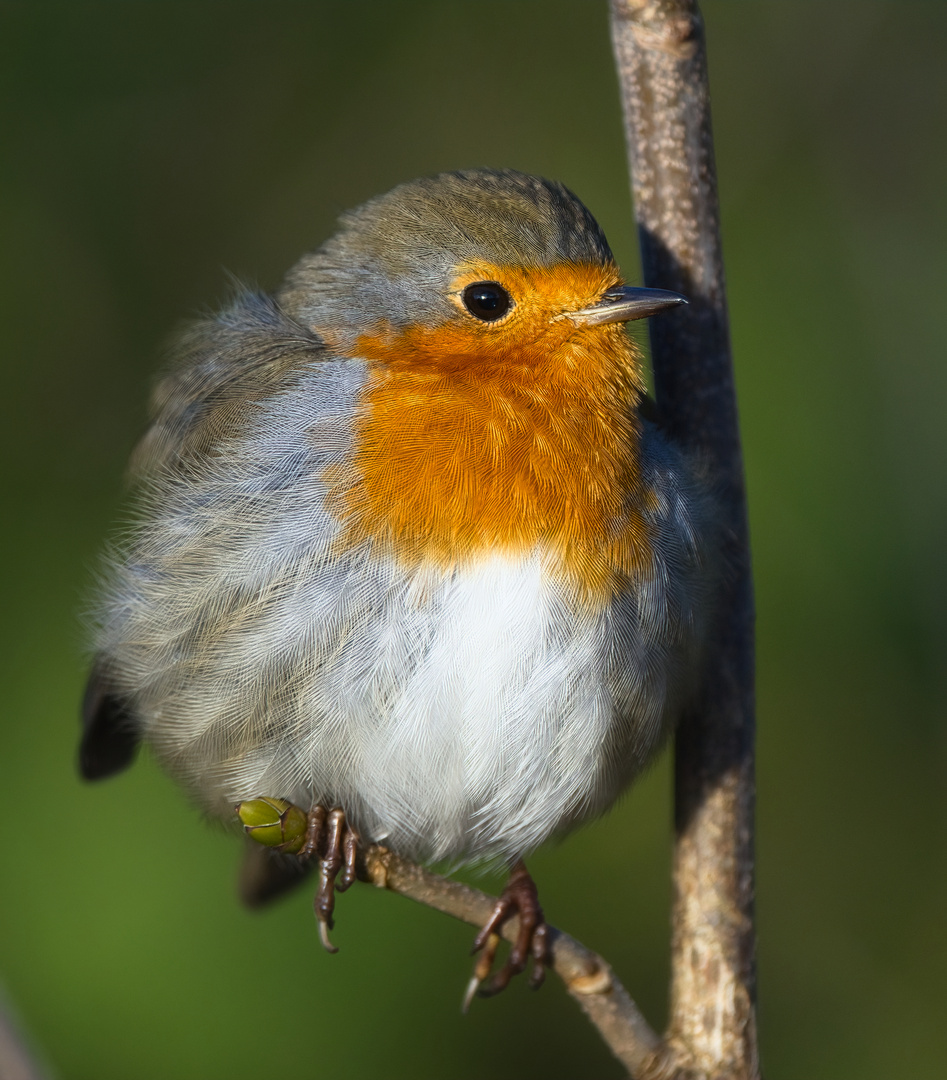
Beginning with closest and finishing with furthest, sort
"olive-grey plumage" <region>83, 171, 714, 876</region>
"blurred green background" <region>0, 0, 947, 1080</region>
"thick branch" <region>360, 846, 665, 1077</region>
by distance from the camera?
1. "thick branch" <region>360, 846, 665, 1077</region>
2. "olive-grey plumage" <region>83, 171, 714, 876</region>
3. "blurred green background" <region>0, 0, 947, 1080</region>

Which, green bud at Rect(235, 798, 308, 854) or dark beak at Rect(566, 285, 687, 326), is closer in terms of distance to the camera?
green bud at Rect(235, 798, 308, 854)

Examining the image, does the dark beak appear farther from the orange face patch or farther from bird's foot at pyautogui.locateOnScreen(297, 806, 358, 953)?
bird's foot at pyautogui.locateOnScreen(297, 806, 358, 953)

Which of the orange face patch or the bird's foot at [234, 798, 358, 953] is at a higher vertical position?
the orange face patch

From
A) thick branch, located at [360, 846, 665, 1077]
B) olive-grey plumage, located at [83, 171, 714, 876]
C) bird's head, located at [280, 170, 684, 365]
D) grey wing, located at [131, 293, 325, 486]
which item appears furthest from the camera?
grey wing, located at [131, 293, 325, 486]

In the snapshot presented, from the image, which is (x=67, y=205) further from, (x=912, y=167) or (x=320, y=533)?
(x=912, y=167)

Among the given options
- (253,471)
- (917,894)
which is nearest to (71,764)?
(253,471)

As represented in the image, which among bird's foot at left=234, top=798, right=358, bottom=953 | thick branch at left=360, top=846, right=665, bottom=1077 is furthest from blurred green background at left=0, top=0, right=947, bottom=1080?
thick branch at left=360, top=846, right=665, bottom=1077

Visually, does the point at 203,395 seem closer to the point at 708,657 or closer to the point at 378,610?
the point at 378,610

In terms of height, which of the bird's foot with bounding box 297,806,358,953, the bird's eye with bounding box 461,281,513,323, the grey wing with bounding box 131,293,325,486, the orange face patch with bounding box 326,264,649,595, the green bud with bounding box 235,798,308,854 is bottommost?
the bird's foot with bounding box 297,806,358,953

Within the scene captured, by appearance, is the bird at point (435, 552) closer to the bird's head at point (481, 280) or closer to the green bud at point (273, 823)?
the bird's head at point (481, 280)
